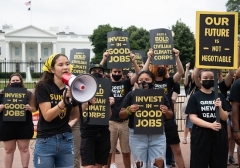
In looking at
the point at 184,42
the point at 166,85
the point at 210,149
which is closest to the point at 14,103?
the point at 166,85

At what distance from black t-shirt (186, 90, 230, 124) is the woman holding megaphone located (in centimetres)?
173

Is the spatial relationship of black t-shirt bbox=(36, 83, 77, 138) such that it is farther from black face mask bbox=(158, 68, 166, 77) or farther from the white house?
the white house

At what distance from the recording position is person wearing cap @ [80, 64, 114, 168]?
198 inches

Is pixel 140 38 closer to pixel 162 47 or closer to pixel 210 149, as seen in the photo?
pixel 162 47

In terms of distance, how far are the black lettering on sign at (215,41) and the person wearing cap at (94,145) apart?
67.1 inches

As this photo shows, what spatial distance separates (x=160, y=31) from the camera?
701 cm

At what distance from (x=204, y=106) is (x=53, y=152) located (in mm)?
2079

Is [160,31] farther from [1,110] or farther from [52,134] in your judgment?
[52,134]

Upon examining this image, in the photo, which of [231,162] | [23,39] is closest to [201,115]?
[231,162]

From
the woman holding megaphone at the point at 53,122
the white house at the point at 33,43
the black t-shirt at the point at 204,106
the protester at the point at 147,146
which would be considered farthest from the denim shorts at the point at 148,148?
the white house at the point at 33,43

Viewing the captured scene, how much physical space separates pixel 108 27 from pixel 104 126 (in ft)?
190

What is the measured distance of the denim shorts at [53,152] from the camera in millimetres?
3766

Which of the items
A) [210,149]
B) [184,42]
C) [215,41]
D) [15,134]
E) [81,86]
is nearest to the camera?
[81,86]

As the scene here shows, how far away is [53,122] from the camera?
3.82m
